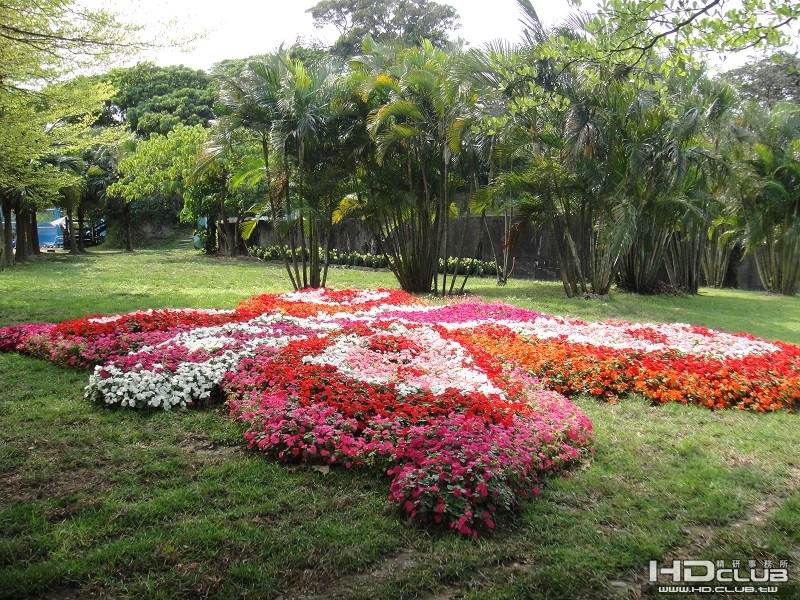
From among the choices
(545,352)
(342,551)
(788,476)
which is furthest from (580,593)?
(545,352)

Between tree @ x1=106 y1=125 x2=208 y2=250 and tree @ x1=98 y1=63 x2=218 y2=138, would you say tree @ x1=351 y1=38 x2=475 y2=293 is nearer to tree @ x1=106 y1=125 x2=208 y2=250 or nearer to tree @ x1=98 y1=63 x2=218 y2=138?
tree @ x1=106 y1=125 x2=208 y2=250

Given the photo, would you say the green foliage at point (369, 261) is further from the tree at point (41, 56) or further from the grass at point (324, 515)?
the grass at point (324, 515)

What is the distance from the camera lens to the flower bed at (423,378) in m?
4.02

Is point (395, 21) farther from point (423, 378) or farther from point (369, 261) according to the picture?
point (423, 378)

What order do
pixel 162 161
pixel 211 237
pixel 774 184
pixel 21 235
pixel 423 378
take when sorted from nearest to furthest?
pixel 423 378
pixel 774 184
pixel 21 235
pixel 162 161
pixel 211 237

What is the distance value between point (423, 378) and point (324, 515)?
2.05 meters

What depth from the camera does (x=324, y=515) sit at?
12.1 ft

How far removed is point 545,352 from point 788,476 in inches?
Result: 123

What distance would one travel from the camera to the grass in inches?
120

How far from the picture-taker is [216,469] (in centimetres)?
423

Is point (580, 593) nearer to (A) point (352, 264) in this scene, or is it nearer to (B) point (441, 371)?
(B) point (441, 371)

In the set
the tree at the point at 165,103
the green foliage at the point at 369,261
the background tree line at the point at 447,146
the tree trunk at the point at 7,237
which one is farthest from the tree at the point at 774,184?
the tree at the point at 165,103

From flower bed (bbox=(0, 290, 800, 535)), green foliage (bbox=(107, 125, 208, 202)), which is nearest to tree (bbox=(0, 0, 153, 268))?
flower bed (bbox=(0, 290, 800, 535))

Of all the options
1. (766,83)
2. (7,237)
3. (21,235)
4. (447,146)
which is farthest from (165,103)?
(766,83)
